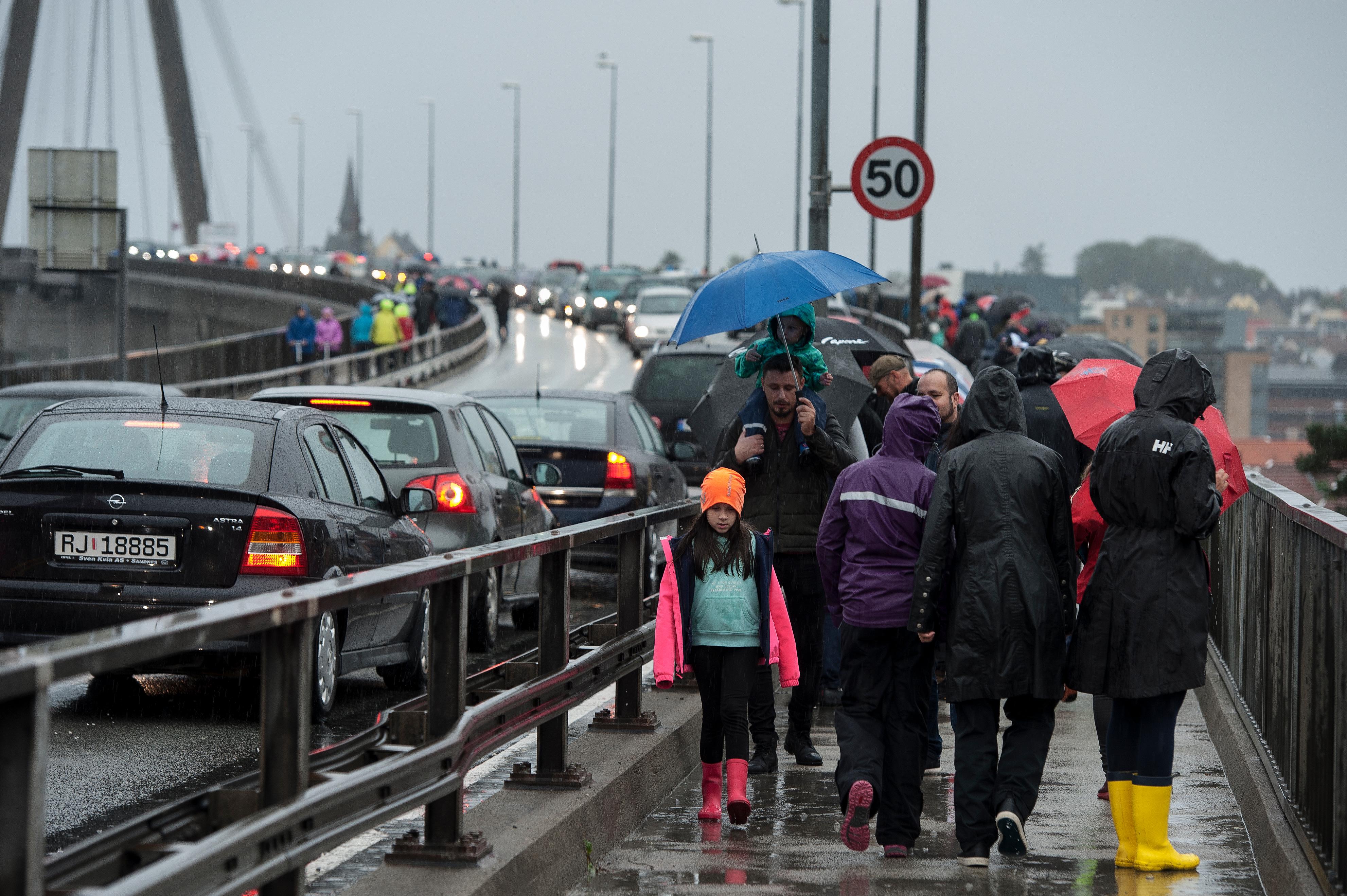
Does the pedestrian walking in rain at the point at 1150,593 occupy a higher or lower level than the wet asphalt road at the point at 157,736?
higher

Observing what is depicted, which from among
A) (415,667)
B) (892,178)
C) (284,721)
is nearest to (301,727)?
(284,721)

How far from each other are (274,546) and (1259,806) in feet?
13.6

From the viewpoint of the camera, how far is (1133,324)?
189 metres

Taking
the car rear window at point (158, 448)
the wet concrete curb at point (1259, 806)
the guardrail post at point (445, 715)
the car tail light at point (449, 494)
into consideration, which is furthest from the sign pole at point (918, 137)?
the guardrail post at point (445, 715)

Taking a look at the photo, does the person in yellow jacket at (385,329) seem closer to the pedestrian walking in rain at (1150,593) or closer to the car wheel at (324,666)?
the car wheel at (324,666)

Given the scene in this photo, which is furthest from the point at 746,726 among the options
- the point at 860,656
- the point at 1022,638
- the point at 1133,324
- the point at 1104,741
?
the point at 1133,324

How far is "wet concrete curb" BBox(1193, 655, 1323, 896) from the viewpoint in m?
5.55

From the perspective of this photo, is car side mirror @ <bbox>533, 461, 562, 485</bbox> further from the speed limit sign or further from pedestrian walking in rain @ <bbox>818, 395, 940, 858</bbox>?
pedestrian walking in rain @ <bbox>818, 395, 940, 858</bbox>

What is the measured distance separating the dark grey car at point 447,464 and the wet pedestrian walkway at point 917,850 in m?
3.35

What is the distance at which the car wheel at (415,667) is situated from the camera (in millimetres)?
9570

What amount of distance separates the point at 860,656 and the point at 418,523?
15.9 feet

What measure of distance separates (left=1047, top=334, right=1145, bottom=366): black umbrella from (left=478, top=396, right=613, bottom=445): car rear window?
407 centimetres

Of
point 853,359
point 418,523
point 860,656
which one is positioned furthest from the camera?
point 418,523

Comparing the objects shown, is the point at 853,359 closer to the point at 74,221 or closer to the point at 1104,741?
the point at 1104,741
